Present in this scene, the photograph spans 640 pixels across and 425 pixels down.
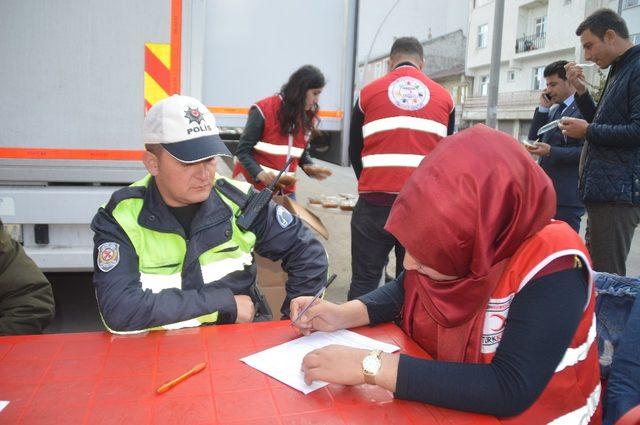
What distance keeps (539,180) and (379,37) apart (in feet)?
14.6

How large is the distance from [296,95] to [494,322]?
9.04 feet

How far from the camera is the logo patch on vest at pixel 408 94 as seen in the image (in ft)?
9.75

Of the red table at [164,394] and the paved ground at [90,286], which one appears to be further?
the paved ground at [90,286]

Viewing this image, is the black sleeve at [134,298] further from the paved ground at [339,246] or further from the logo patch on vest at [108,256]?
the paved ground at [339,246]

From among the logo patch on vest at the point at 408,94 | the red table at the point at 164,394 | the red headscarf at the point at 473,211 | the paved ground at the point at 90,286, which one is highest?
the logo patch on vest at the point at 408,94

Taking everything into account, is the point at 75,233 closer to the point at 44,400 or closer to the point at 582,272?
the point at 44,400

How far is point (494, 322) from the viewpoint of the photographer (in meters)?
1.23

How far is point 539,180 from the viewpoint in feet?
3.65

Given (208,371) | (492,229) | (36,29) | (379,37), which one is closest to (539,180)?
(492,229)

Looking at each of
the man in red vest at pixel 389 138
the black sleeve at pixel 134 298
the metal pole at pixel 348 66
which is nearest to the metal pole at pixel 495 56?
the metal pole at pixel 348 66

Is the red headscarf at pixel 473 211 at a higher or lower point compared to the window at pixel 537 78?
lower

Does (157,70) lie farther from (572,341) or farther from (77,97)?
(572,341)

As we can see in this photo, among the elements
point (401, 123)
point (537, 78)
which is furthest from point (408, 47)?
point (537, 78)

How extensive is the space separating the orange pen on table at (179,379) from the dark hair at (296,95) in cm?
270
